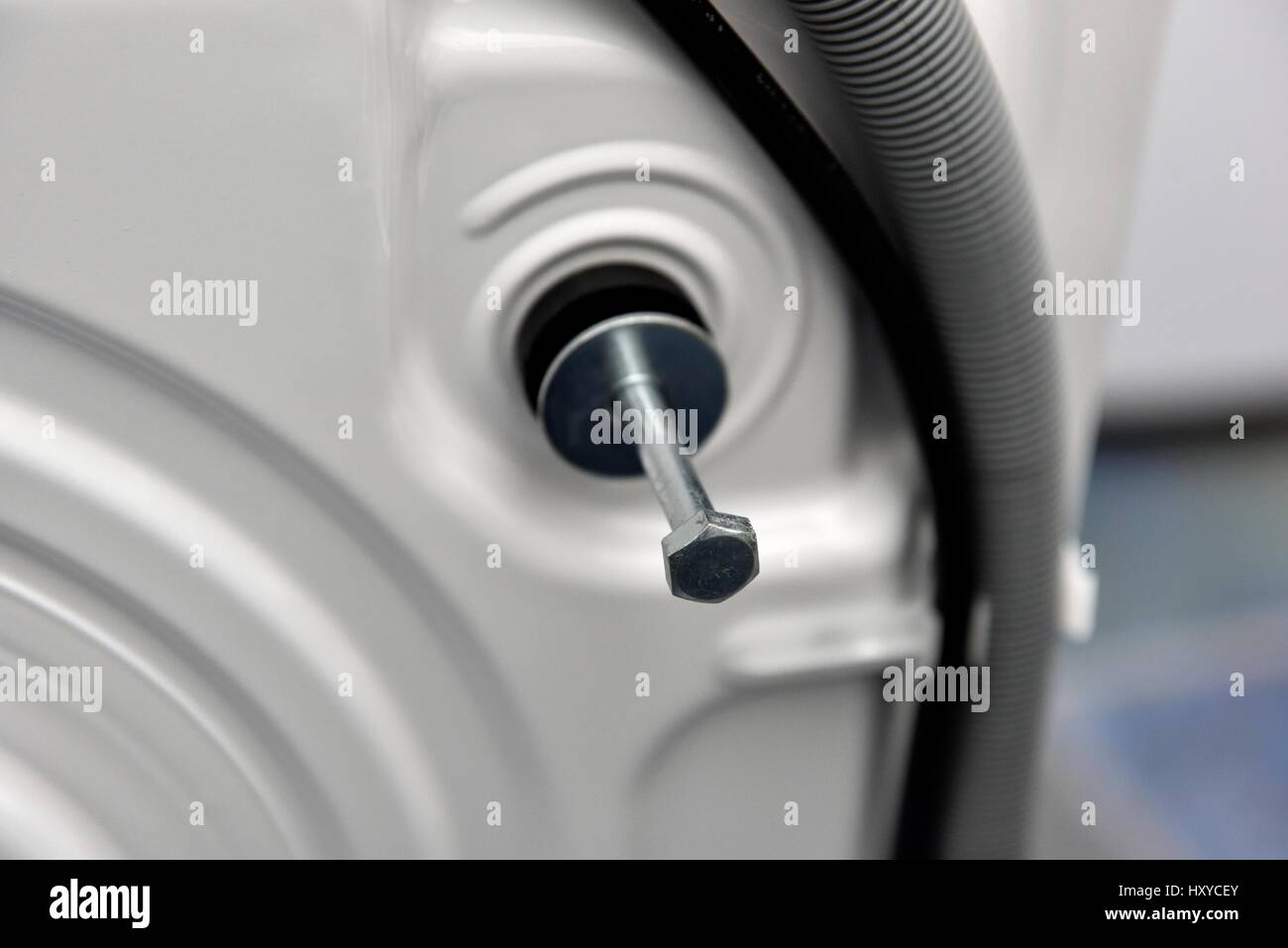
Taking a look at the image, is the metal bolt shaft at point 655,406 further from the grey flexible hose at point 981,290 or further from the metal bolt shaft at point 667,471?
the grey flexible hose at point 981,290

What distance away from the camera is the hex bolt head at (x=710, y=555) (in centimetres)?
42

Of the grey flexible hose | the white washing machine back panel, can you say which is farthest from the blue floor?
the white washing machine back panel

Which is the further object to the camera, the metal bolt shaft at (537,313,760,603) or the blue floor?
the blue floor

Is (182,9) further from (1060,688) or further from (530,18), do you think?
(1060,688)

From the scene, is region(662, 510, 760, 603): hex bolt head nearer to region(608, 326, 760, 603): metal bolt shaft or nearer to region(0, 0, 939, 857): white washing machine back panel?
region(608, 326, 760, 603): metal bolt shaft

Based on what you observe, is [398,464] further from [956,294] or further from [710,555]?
[956,294]

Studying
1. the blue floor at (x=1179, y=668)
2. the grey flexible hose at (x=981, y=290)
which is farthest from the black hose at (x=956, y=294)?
the blue floor at (x=1179, y=668)

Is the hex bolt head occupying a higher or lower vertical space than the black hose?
lower

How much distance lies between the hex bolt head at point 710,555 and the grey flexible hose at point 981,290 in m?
0.18

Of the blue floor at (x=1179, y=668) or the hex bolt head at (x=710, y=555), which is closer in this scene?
the hex bolt head at (x=710, y=555)

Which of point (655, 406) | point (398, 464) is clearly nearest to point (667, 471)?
point (655, 406)

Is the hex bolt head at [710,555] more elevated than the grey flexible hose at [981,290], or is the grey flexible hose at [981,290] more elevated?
the grey flexible hose at [981,290]

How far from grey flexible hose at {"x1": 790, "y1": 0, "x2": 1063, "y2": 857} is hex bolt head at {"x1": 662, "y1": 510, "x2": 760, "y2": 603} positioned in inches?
7.3

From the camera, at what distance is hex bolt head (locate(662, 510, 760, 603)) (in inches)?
16.5
